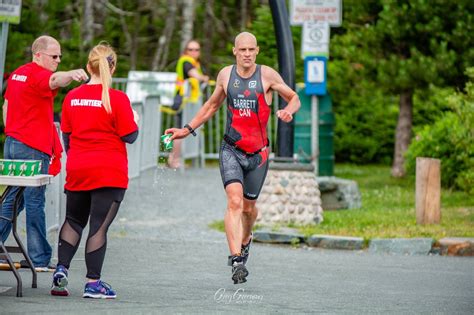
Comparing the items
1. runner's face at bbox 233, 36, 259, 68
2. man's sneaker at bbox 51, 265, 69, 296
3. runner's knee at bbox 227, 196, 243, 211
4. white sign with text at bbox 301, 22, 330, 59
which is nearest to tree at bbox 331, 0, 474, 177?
white sign with text at bbox 301, 22, 330, 59

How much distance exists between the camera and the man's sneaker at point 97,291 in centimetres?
932

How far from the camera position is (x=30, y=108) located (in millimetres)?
10336

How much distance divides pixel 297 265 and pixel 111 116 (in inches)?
133

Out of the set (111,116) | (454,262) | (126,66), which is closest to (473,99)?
(454,262)

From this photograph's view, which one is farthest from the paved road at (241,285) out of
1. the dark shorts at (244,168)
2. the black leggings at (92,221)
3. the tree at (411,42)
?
the tree at (411,42)

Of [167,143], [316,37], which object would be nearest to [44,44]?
[167,143]

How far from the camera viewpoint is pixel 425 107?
23781 mm

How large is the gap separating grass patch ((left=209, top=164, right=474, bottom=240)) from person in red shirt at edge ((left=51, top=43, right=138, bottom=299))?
487 cm

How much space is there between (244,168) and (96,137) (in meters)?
1.70

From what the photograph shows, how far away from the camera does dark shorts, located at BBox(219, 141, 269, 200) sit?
10477mm

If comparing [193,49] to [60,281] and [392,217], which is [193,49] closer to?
[392,217]

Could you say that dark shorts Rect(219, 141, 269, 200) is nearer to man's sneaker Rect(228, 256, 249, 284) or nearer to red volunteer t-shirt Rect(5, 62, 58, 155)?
man's sneaker Rect(228, 256, 249, 284)

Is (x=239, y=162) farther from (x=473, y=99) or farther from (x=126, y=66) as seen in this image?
(x=126, y=66)

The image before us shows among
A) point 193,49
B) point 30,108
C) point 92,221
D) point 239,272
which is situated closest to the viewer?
point 92,221
